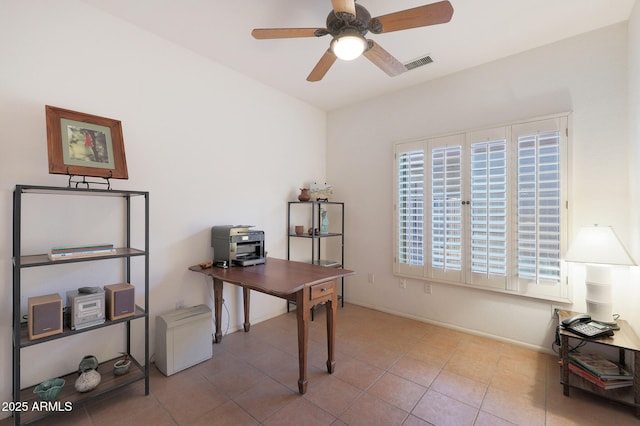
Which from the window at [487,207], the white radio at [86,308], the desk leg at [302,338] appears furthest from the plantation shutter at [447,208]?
the white radio at [86,308]

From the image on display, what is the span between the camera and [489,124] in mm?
2918

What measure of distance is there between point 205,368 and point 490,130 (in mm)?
3518

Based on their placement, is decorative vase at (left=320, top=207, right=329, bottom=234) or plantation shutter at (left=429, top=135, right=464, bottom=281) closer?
plantation shutter at (left=429, top=135, right=464, bottom=281)

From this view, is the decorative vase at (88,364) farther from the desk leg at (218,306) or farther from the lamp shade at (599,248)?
the lamp shade at (599,248)

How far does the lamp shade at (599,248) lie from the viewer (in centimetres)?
205

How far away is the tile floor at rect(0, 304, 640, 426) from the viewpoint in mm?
1810

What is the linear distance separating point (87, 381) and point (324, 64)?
9.15 ft

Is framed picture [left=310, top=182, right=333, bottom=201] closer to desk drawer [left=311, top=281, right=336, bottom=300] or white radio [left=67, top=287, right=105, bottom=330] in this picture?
desk drawer [left=311, top=281, right=336, bottom=300]

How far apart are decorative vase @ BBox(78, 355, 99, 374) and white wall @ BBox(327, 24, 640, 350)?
115 inches

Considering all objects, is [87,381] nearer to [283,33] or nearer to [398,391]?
[398,391]

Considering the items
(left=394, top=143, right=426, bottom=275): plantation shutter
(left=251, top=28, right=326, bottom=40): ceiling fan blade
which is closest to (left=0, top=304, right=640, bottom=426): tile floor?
(left=394, top=143, right=426, bottom=275): plantation shutter

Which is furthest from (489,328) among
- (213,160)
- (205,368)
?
(213,160)

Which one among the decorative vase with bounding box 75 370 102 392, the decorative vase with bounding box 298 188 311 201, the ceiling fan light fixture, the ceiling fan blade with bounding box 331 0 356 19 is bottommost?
the decorative vase with bounding box 75 370 102 392

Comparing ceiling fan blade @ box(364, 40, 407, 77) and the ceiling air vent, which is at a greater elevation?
the ceiling air vent
